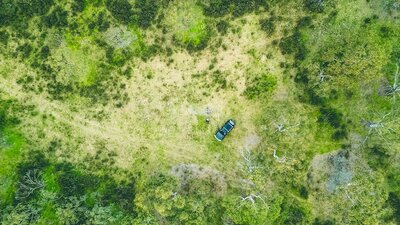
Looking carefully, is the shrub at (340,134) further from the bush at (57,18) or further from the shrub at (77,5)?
the bush at (57,18)

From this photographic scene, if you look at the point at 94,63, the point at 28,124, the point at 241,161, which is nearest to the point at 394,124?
the point at 241,161

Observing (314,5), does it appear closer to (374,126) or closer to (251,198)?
(374,126)

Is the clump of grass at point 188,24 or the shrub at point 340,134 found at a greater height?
the clump of grass at point 188,24

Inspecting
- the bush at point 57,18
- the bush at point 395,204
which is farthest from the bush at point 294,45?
the bush at point 57,18

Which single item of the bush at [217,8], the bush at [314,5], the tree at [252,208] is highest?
the bush at [217,8]

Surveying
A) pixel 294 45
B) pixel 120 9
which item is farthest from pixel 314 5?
pixel 120 9

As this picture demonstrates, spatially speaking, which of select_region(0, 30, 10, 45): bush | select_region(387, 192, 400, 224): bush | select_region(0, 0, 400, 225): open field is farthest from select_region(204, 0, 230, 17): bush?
select_region(387, 192, 400, 224): bush

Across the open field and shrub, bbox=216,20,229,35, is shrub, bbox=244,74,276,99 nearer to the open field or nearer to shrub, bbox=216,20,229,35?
the open field

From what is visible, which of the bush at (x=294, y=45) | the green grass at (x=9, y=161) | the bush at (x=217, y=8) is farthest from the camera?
the bush at (x=294, y=45)

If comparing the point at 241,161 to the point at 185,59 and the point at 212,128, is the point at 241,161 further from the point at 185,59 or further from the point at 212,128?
the point at 185,59
